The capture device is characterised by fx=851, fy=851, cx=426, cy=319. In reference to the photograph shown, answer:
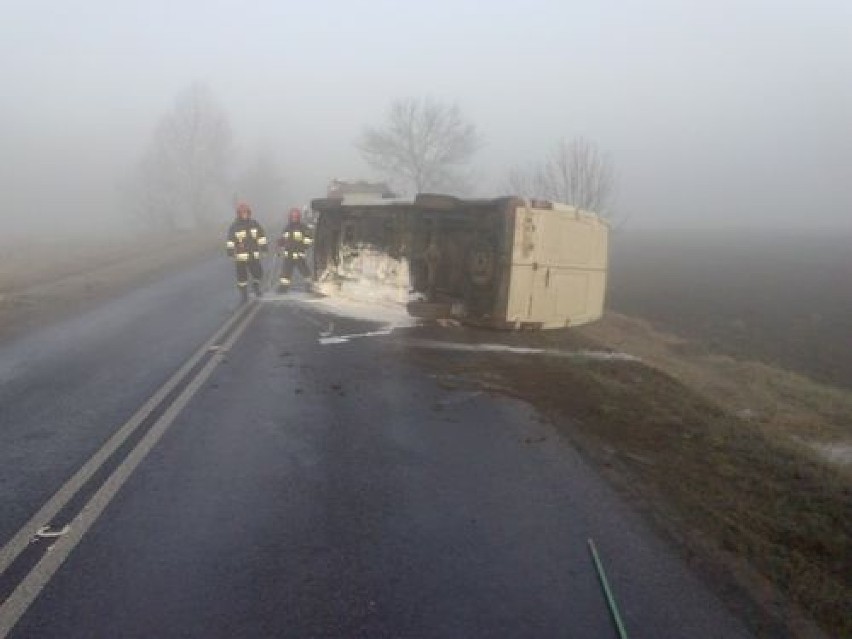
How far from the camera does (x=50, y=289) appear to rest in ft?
66.5

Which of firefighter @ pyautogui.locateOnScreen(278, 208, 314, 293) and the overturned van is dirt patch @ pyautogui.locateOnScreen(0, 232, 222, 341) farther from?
the overturned van

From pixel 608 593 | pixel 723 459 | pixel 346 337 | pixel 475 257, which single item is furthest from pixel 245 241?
pixel 608 593

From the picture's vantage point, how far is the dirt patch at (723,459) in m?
4.31

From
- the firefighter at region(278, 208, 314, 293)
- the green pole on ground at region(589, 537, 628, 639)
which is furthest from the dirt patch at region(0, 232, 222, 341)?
the green pole on ground at region(589, 537, 628, 639)

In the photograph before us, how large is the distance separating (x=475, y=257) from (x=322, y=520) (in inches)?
323

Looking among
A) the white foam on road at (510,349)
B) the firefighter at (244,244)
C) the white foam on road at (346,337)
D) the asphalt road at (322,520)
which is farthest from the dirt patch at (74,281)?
the asphalt road at (322,520)

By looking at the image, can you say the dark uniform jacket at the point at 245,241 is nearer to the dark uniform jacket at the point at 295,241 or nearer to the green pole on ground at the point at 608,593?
the dark uniform jacket at the point at 295,241

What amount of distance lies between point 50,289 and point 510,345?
43.4 ft

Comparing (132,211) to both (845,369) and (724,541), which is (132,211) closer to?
(845,369)

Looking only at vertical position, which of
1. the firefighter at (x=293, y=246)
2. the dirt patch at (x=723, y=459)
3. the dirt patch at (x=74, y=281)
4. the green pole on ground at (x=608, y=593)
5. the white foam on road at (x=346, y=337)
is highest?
the firefighter at (x=293, y=246)

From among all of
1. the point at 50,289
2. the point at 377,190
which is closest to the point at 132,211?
the point at 377,190

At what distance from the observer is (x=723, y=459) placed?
6684 millimetres

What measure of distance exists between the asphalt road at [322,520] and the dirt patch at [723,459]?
28 centimetres

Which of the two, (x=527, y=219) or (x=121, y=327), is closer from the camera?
(x=527, y=219)
